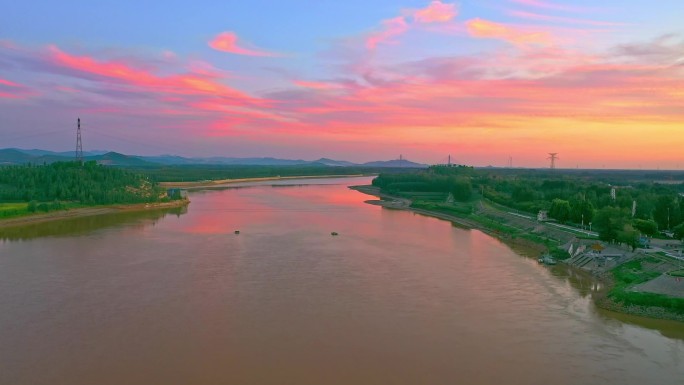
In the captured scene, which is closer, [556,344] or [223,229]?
[556,344]

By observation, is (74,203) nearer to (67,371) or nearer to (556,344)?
(67,371)

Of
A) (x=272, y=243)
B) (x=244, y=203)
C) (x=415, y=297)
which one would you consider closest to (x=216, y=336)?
(x=415, y=297)

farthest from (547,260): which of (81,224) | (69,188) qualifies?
(69,188)

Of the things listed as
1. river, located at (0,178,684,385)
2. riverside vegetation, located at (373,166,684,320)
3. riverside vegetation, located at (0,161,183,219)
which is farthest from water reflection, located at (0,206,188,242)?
riverside vegetation, located at (373,166,684,320)

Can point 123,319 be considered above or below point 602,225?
below

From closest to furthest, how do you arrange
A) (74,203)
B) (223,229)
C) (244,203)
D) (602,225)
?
(602,225) < (223,229) < (74,203) < (244,203)

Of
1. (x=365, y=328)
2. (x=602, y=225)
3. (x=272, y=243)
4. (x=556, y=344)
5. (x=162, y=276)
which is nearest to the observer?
(x=556, y=344)
